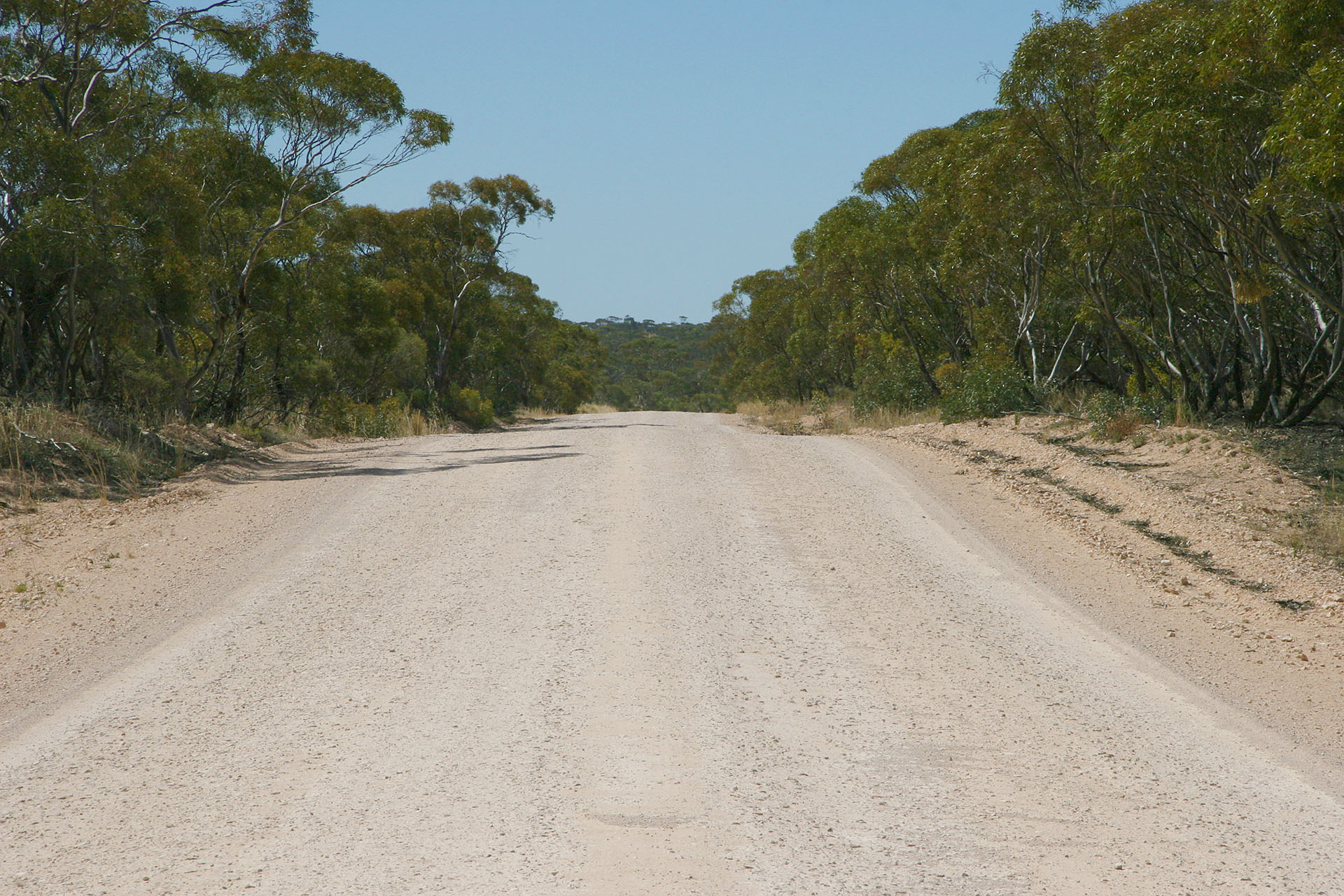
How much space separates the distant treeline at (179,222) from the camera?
46.4 feet

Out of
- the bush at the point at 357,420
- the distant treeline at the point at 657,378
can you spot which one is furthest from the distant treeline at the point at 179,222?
the distant treeline at the point at 657,378

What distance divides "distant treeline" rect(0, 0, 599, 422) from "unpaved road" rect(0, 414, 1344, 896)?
7604mm

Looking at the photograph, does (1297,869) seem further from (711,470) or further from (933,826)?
(711,470)

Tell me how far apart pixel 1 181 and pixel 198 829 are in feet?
40.9

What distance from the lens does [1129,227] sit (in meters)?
15.1

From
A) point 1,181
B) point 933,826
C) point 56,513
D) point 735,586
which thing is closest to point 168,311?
point 1,181

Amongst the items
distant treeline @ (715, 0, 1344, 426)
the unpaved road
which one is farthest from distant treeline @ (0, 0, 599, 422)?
distant treeline @ (715, 0, 1344, 426)

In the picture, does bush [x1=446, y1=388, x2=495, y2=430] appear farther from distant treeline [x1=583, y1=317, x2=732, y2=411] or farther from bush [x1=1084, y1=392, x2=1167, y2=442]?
distant treeline [x1=583, y1=317, x2=732, y2=411]

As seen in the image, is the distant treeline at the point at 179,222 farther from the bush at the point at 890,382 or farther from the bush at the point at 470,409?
the bush at the point at 890,382

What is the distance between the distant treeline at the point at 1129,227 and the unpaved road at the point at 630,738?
16.8 feet

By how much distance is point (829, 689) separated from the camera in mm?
5449

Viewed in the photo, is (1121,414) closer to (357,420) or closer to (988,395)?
(988,395)

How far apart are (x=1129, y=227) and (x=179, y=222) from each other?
571 inches

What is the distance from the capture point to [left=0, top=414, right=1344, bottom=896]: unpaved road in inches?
141
